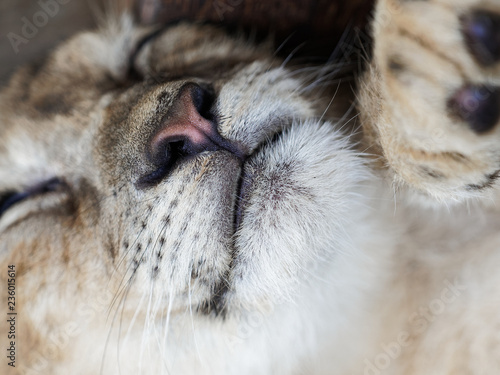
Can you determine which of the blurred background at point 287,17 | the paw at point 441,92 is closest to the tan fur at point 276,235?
the paw at point 441,92

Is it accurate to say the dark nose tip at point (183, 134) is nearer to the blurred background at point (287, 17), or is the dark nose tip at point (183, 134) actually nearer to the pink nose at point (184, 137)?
the pink nose at point (184, 137)

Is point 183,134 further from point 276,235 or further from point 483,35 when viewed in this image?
point 483,35

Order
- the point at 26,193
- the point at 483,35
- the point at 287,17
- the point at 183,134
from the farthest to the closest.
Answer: the point at 287,17 < the point at 26,193 < the point at 183,134 < the point at 483,35

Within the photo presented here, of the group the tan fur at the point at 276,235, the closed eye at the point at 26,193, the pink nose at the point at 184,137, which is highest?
the closed eye at the point at 26,193

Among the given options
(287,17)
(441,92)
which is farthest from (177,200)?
(287,17)

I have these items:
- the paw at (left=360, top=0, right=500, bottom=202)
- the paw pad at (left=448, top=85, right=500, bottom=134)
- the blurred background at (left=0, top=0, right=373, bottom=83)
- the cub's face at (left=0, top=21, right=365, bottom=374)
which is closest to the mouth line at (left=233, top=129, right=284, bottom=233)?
the cub's face at (left=0, top=21, right=365, bottom=374)

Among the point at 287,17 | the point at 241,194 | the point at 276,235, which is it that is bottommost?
the point at 276,235

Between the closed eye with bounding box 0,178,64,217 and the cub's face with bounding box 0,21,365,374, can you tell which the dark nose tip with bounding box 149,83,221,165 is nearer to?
the cub's face with bounding box 0,21,365,374

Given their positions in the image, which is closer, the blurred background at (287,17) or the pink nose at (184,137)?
the pink nose at (184,137)
